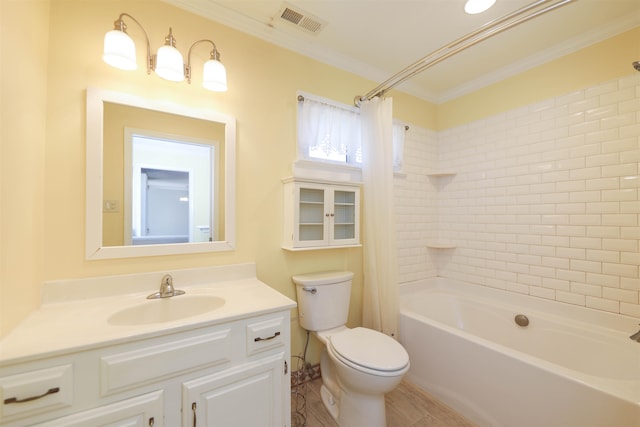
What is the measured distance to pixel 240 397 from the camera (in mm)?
1061

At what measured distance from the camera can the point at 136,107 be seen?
131 cm

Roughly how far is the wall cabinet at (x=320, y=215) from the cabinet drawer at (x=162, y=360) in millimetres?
763

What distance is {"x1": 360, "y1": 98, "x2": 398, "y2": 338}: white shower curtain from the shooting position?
6.25ft

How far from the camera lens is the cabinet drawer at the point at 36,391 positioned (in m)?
0.72

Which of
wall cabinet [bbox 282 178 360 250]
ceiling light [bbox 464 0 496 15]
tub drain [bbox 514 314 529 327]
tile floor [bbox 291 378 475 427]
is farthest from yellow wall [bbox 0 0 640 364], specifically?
tub drain [bbox 514 314 529 327]

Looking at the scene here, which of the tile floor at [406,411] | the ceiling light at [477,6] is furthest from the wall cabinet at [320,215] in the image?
the ceiling light at [477,6]

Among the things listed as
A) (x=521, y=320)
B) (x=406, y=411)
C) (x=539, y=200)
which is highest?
(x=539, y=200)

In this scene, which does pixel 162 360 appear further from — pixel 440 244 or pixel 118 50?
pixel 440 244

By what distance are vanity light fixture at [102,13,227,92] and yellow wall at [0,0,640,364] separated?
0.23 ft

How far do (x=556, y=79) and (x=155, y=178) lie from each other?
283cm

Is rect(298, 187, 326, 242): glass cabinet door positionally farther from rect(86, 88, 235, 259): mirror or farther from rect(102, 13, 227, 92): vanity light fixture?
rect(102, 13, 227, 92): vanity light fixture

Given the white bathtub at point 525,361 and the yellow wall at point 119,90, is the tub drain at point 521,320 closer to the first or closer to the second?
the white bathtub at point 525,361

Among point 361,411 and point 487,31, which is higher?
point 487,31

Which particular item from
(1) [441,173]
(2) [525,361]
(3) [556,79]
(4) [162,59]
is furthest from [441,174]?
(4) [162,59]
